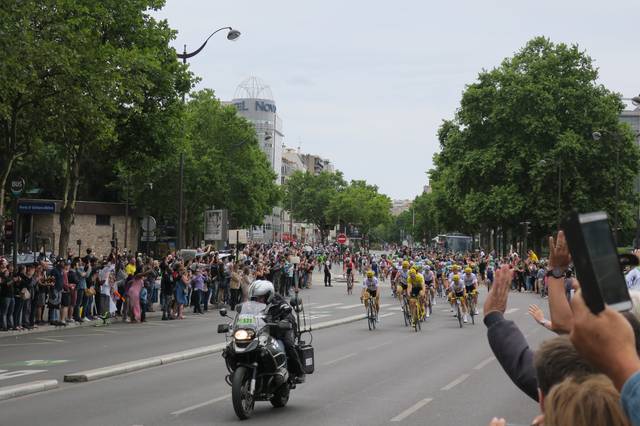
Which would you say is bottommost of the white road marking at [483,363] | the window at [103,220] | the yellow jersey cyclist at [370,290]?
the white road marking at [483,363]

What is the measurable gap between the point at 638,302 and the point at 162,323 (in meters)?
24.1

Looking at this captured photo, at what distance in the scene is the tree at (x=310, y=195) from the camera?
166250 mm

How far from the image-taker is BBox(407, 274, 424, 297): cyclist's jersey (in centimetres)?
2677

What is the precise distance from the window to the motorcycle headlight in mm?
Result: 59321

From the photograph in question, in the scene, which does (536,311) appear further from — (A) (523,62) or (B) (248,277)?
(A) (523,62)

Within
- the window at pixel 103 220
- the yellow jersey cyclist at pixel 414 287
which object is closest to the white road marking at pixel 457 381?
the yellow jersey cyclist at pixel 414 287

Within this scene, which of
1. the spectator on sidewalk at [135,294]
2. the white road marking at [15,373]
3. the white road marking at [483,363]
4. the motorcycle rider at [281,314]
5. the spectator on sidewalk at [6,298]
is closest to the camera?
the motorcycle rider at [281,314]

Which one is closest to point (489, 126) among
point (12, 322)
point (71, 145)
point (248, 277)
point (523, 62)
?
point (523, 62)

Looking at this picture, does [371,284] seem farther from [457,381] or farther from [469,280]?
[457,381]

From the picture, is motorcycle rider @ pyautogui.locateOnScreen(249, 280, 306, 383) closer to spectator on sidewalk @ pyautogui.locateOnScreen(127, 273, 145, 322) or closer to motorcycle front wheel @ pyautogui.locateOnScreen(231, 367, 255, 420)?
motorcycle front wheel @ pyautogui.locateOnScreen(231, 367, 255, 420)

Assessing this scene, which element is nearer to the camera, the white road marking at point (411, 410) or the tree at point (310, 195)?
the white road marking at point (411, 410)

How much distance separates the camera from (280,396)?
12031mm

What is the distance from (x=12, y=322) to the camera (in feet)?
73.0

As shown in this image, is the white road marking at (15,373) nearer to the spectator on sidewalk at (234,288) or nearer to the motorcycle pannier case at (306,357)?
the motorcycle pannier case at (306,357)
